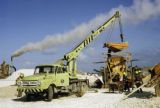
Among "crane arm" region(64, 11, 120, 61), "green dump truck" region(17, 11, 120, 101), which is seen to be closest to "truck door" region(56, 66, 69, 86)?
"green dump truck" region(17, 11, 120, 101)

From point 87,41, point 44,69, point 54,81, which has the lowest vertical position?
point 54,81

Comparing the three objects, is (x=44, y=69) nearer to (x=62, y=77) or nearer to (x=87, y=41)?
(x=62, y=77)

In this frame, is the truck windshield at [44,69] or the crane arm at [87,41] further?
the crane arm at [87,41]

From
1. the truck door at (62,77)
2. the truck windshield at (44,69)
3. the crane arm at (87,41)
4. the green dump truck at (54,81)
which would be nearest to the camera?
the green dump truck at (54,81)

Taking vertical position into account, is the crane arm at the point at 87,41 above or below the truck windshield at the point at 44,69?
above

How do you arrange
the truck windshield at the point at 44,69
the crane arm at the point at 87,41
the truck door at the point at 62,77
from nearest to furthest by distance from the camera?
1. the truck windshield at the point at 44,69
2. the truck door at the point at 62,77
3. the crane arm at the point at 87,41

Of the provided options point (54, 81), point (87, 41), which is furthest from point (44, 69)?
point (87, 41)

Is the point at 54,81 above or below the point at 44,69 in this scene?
below

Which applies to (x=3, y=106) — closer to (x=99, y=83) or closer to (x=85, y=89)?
(x=85, y=89)

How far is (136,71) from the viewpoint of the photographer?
29.9m

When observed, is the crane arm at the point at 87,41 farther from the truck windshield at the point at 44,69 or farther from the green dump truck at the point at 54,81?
the truck windshield at the point at 44,69

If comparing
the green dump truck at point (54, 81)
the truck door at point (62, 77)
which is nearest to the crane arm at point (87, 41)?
A: the green dump truck at point (54, 81)

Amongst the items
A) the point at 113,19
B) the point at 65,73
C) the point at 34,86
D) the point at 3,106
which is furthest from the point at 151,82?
the point at 113,19

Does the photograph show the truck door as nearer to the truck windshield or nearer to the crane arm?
the truck windshield
